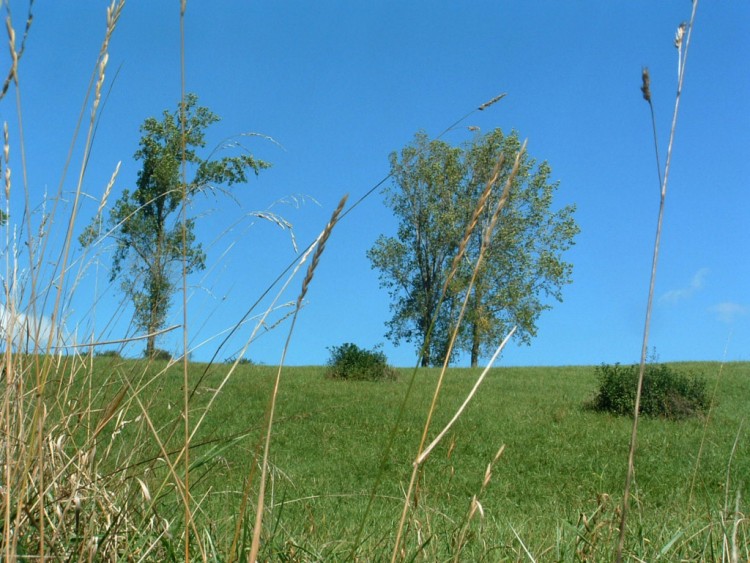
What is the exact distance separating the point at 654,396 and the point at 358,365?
5.90 metres

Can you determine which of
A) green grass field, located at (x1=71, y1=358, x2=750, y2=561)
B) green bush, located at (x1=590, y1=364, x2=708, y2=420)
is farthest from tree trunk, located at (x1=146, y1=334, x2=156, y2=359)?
green bush, located at (x1=590, y1=364, x2=708, y2=420)

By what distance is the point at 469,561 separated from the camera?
1790 millimetres

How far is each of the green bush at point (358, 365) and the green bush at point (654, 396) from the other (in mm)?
4748

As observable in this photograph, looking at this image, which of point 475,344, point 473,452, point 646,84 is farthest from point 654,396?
point 475,344

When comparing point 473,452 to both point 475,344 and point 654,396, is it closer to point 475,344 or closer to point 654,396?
point 654,396

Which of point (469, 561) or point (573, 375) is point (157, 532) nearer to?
point (469, 561)

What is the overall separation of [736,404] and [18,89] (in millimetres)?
13372

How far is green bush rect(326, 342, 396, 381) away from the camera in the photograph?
561 inches

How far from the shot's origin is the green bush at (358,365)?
14.3 meters

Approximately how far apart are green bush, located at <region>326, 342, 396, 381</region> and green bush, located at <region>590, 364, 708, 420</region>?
4748 millimetres

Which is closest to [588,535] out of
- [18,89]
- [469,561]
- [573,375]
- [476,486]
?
[469,561]

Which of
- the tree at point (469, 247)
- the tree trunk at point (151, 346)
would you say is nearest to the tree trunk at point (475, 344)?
the tree at point (469, 247)

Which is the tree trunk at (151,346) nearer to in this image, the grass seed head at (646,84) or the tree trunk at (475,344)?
the grass seed head at (646,84)

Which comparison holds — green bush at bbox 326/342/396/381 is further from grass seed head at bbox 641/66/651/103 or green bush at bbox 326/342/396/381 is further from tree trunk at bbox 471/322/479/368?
grass seed head at bbox 641/66/651/103
